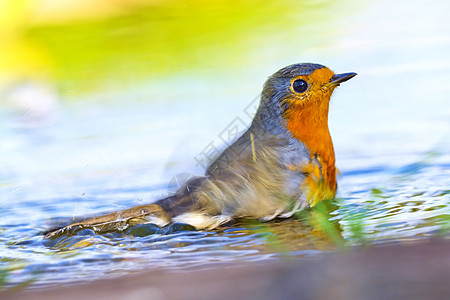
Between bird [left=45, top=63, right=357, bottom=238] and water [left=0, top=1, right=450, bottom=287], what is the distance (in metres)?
0.10

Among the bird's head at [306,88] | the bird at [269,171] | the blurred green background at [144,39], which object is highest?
the blurred green background at [144,39]

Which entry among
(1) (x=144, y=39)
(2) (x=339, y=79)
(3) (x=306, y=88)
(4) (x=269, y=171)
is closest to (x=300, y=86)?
(3) (x=306, y=88)

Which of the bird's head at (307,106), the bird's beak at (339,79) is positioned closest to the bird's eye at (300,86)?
the bird's head at (307,106)

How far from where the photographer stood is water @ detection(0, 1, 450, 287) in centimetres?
212

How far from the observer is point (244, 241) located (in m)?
2.20

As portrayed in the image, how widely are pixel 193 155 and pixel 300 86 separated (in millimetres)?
664

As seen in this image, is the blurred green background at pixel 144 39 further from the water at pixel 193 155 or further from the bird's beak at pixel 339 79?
the bird's beak at pixel 339 79

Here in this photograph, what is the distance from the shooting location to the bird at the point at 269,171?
2.79 meters

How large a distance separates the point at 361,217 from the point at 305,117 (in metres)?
0.76

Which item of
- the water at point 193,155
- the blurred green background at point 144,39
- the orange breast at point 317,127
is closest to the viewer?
the water at point 193,155

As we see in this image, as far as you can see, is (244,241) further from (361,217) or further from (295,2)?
(295,2)

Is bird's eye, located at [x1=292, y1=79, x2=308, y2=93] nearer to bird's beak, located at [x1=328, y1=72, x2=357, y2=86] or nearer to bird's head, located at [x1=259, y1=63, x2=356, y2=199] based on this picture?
bird's head, located at [x1=259, y1=63, x2=356, y2=199]

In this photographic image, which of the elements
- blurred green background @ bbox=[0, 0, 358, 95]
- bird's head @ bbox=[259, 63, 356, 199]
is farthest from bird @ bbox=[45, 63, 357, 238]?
blurred green background @ bbox=[0, 0, 358, 95]

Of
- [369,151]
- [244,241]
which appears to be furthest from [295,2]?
[244,241]
